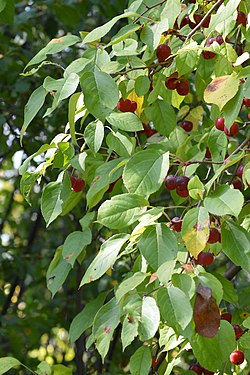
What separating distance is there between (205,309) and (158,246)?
10cm

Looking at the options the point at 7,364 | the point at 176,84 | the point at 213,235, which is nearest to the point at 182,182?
the point at 213,235

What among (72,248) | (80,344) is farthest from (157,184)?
(80,344)

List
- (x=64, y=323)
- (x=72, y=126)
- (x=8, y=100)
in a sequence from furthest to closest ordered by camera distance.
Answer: (x=64, y=323)
(x=8, y=100)
(x=72, y=126)

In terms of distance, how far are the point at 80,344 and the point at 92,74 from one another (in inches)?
49.7

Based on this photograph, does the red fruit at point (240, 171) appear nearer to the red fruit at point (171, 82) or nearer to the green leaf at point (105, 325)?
the red fruit at point (171, 82)

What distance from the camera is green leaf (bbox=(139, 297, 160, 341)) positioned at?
3.27 ft

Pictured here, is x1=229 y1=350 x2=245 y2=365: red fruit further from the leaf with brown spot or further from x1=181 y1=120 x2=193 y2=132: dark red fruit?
x1=181 y1=120 x2=193 y2=132: dark red fruit

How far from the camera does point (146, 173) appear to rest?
112 cm

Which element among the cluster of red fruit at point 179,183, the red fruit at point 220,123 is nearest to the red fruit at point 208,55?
the red fruit at point 220,123

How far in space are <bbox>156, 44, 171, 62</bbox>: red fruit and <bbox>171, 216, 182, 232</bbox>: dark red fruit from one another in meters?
0.29

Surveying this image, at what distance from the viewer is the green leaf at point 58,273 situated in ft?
4.70

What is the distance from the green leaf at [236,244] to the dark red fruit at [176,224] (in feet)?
0.23

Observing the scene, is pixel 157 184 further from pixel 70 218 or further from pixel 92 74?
pixel 70 218

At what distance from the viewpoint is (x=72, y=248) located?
55.8 inches
